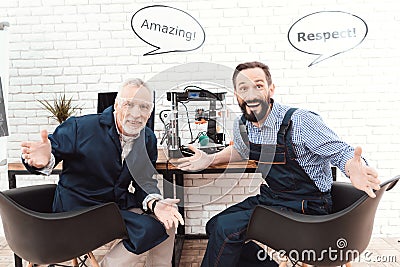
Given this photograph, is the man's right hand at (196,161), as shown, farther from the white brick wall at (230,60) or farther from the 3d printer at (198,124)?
the white brick wall at (230,60)

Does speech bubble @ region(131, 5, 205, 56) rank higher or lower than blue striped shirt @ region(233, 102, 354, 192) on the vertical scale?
higher

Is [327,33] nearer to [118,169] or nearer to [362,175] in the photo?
[362,175]

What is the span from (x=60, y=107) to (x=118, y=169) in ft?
4.05

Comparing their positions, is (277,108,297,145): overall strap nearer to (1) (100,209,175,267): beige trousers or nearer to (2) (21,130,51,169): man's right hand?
(1) (100,209,175,267): beige trousers

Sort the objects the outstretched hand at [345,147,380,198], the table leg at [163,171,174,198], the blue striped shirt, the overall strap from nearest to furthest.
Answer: the outstretched hand at [345,147,380,198]
the blue striped shirt
the overall strap
the table leg at [163,171,174,198]

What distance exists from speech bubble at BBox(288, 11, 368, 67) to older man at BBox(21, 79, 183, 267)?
58.5 inches

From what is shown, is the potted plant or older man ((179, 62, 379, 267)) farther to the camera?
the potted plant

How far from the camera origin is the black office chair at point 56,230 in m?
1.98

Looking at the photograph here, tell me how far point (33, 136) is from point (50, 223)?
5.71ft

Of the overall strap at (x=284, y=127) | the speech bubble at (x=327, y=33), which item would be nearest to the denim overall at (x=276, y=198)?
the overall strap at (x=284, y=127)

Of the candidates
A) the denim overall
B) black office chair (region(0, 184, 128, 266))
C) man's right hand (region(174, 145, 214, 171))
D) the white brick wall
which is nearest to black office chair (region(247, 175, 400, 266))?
the denim overall

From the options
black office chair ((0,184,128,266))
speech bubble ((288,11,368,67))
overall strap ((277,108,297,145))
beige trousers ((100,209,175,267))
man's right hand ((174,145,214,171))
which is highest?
speech bubble ((288,11,368,67))

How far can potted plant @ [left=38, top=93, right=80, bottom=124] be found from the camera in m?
3.33

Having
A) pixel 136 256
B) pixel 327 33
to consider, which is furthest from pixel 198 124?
pixel 327 33
